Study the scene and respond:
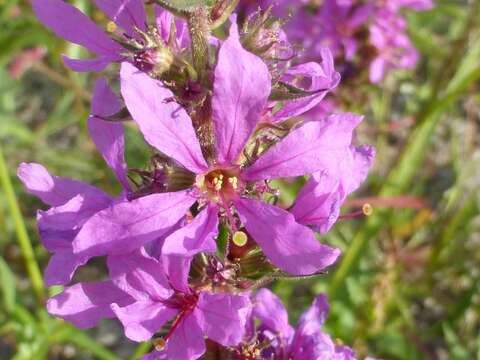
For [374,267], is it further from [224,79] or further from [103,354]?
[224,79]

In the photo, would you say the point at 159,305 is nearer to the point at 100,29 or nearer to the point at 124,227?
the point at 124,227

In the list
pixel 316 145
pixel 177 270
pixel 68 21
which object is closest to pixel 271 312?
pixel 177 270

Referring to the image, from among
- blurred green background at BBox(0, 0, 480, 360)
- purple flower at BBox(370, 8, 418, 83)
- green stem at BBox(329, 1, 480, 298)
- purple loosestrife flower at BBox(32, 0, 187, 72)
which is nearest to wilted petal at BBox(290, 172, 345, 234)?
purple loosestrife flower at BBox(32, 0, 187, 72)

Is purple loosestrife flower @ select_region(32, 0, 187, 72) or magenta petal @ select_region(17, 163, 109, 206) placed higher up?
purple loosestrife flower @ select_region(32, 0, 187, 72)

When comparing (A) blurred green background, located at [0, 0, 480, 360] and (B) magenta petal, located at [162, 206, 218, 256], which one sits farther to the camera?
(A) blurred green background, located at [0, 0, 480, 360]

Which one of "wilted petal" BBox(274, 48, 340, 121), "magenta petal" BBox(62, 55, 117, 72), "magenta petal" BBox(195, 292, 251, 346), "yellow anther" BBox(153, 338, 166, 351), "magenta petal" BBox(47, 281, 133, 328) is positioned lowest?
"yellow anther" BBox(153, 338, 166, 351)

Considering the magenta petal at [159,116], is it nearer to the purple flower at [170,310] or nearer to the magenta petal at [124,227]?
the magenta petal at [124,227]

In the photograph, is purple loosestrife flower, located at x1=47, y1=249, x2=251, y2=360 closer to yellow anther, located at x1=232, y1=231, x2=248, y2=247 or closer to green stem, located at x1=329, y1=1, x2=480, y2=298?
yellow anther, located at x1=232, y1=231, x2=248, y2=247
